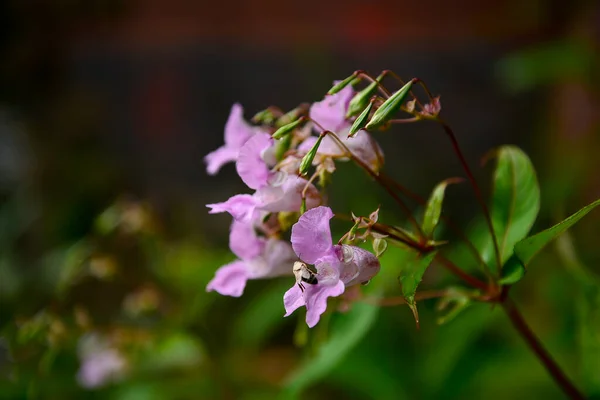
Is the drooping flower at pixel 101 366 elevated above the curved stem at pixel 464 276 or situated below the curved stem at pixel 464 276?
below

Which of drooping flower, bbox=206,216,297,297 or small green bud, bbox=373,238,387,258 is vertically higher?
small green bud, bbox=373,238,387,258

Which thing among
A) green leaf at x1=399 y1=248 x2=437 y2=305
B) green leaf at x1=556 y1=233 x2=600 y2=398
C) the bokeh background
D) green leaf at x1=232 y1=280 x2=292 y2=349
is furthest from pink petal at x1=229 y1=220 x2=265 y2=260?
the bokeh background

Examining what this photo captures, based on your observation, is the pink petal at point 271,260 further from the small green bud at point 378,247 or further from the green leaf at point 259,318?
the green leaf at point 259,318

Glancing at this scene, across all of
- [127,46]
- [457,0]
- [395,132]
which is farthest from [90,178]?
[457,0]

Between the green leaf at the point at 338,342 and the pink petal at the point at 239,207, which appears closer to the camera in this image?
→ the pink petal at the point at 239,207

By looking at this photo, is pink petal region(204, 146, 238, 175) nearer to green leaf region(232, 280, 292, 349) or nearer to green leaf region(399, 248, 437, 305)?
green leaf region(399, 248, 437, 305)

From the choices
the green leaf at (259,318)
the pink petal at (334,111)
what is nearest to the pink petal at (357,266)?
the pink petal at (334,111)

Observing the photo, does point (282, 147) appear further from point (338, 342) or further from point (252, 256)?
point (338, 342)
